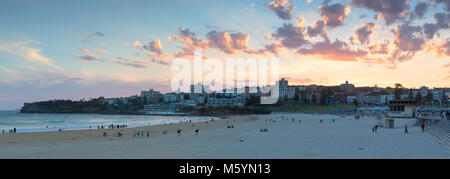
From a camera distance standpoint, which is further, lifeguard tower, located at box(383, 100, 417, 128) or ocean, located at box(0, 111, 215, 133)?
ocean, located at box(0, 111, 215, 133)

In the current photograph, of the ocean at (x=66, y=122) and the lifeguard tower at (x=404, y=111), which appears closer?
the lifeguard tower at (x=404, y=111)

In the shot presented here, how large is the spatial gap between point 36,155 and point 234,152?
40.6 feet

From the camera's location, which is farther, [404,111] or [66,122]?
[66,122]

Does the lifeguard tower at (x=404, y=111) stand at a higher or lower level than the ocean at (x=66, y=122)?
higher

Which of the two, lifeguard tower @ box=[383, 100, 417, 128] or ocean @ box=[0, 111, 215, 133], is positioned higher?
lifeguard tower @ box=[383, 100, 417, 128]

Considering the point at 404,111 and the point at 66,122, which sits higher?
the point at 404,111
